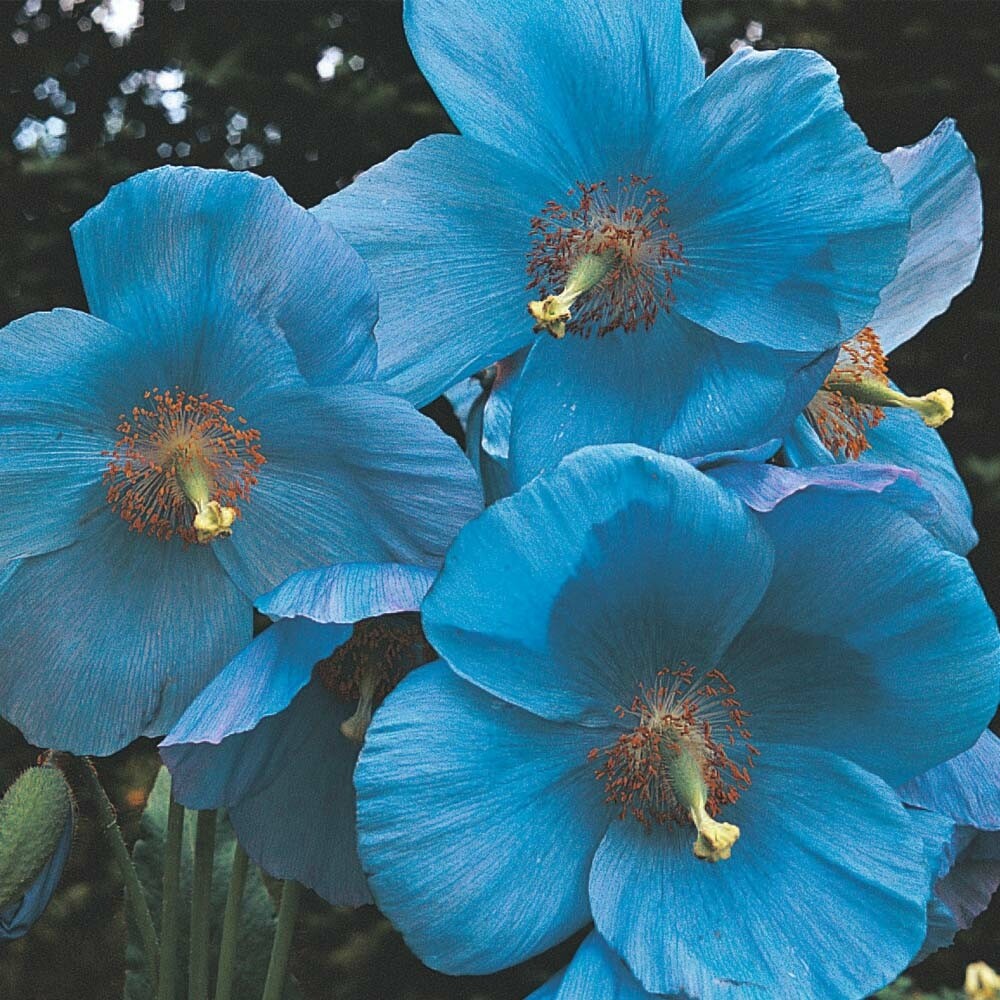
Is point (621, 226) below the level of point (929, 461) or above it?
above

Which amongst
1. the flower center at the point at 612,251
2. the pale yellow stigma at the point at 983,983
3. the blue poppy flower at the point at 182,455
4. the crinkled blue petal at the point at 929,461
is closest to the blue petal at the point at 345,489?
the blue poppy flower at the point at 182,455

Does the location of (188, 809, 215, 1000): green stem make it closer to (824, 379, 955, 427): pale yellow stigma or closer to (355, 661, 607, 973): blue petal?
(355, 661, 607, 973): blue petal

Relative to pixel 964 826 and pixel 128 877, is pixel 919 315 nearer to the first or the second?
pixel 964 826

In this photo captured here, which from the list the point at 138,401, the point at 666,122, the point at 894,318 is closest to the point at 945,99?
the point at 894,318

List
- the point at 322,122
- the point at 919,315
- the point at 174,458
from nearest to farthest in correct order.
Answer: the point at 174,458 < the point at 919,315 < the point at 322,122

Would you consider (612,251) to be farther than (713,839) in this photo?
Yes

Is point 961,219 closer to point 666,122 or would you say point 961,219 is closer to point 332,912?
point 666,122

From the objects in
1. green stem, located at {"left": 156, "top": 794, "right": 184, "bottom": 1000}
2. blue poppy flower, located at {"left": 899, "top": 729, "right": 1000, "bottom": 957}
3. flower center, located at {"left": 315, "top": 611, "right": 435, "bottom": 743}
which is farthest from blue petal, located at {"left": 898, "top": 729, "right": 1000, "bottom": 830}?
green stem, located at {"left": 156, "top": 794, "right": 184, "bottom": 1000}

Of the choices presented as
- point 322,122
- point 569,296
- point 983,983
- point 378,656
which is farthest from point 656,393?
point 322,122
